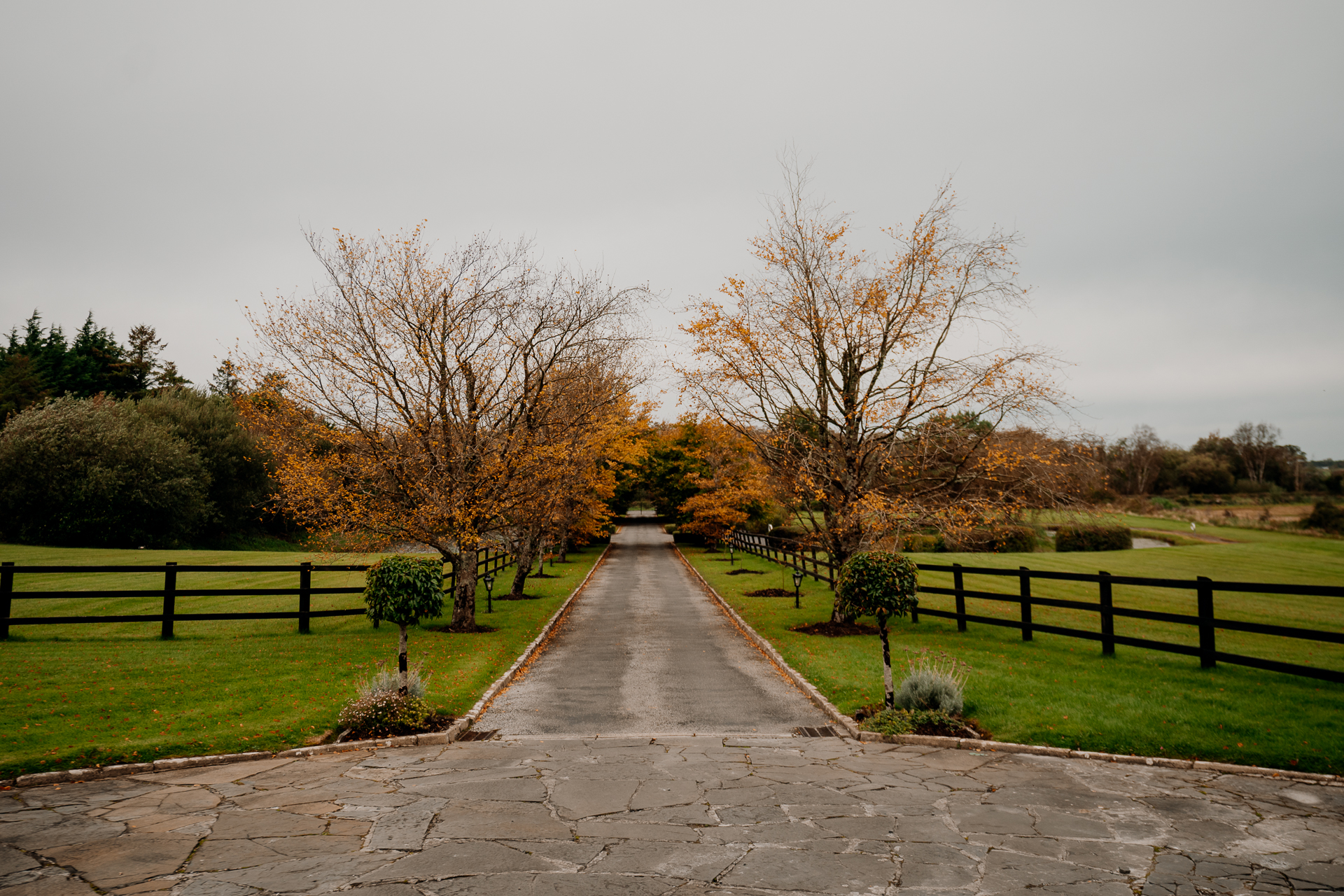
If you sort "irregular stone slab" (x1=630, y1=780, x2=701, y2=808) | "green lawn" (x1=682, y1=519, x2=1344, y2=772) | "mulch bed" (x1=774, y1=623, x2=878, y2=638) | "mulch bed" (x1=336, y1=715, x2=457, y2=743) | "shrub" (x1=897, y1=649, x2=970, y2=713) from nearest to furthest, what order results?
"irregular stone slab" (x1=630, y1=780, x2=701, y2=808)
"green lawn" (x1=682, y1=519, x2=1344, y2=772)
"mulch bed" (x1=336, y1=715, x2=457, y2=743)
"shrub" (x1=897, y1=649, x2=970, y2=713)
"mulch bed" (x1=774, y1=623, x2=878, y2=638)

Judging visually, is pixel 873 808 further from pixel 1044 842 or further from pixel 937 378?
pixel 937 378

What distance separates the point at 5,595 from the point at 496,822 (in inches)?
549

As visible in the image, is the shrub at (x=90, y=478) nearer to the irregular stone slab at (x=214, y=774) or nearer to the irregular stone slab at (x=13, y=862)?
the irregular stone slab at (x=214, y=774)

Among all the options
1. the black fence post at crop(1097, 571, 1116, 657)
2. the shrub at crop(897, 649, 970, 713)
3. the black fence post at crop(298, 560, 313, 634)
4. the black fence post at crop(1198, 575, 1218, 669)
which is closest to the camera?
the shrub at crop(897, 649, 970, 713)

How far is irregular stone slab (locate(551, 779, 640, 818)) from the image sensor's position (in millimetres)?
5734

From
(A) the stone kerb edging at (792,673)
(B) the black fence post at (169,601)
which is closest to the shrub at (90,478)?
(B) the black fence post at (169,601)

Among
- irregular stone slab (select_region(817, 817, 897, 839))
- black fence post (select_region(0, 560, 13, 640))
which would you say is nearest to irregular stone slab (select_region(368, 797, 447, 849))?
irregular stone slab (select_region(817, 817, 897, 839))

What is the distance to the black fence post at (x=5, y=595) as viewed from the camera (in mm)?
13047

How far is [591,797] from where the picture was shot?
6.07m

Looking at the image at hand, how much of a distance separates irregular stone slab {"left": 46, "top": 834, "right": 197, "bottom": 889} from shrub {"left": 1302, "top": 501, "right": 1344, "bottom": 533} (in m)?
54.4

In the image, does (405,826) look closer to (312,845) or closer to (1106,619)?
(312,845)

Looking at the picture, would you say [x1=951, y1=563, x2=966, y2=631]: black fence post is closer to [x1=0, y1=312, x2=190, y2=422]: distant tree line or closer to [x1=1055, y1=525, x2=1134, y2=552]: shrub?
[x1=1055, y1=525, x2=1134, y2=552]: shrub

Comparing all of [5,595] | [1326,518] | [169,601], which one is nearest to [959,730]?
[169,601]

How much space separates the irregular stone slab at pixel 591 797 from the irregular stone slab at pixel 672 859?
0.77 m
